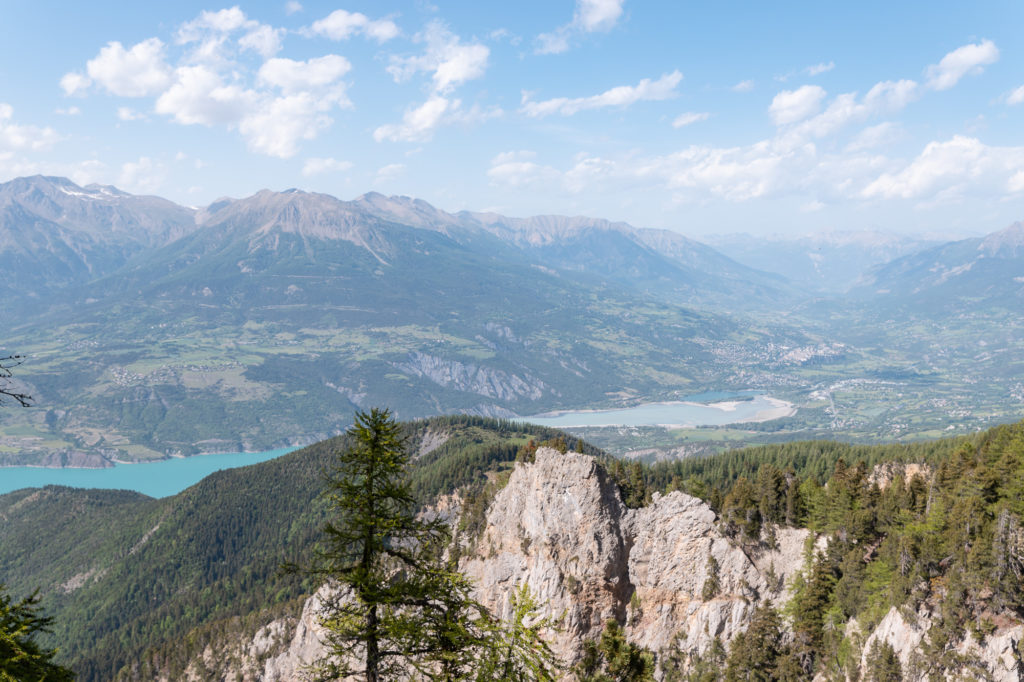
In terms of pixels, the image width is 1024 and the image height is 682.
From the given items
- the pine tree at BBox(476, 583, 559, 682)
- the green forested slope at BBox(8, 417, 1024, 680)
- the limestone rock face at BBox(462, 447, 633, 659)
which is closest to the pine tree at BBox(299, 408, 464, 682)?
the green forested slope at BBox(8, 417, 1024, 680)

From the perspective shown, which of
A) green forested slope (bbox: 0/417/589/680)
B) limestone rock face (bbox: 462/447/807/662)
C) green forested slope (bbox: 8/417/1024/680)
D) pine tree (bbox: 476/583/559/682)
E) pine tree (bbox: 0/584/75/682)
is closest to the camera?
pine tree (bbox: 476/583/559/682)

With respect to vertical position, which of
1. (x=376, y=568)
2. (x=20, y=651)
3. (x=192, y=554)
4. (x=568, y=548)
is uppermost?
(x=376, y=568)

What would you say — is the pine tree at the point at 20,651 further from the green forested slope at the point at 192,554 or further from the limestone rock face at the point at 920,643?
the green forested slope at the point at 192,554

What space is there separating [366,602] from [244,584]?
511 ft

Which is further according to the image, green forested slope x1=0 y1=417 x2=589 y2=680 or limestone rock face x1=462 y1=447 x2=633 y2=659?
green forested slope x1=0 y1=417 x2=589 y2=680

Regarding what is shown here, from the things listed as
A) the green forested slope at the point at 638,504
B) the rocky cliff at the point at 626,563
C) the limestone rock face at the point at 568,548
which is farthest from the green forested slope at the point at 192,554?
the rocky cliff at the point at 626,563

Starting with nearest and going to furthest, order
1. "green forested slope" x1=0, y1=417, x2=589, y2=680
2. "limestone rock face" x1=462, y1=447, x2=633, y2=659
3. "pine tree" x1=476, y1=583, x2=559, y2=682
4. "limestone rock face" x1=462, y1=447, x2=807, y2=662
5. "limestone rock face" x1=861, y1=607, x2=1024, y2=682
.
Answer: "pine tree" x1=476, y1=583, x2=559, y2=682, "limestone rock face" x1=861, y1=607, x2=1024, y2=682, "limestone rock face" x1=462, y1=447, x2=807, y2=662, "limestone rock face" x1=462, y1=447, x2=633, y2=659, "green forested slope" x1=0, y1=417, x2=589, y2=680

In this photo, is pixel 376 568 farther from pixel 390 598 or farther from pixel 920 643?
pixel 920 643

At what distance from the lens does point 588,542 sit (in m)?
63.3

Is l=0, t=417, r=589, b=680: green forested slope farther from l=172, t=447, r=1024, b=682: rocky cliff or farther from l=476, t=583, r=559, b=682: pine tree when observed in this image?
l=476, t=583, r=559, b=682: pine tree

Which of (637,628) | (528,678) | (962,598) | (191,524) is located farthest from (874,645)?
(191,524)

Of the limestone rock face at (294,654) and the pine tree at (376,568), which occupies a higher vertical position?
the pine tree at (376,568)

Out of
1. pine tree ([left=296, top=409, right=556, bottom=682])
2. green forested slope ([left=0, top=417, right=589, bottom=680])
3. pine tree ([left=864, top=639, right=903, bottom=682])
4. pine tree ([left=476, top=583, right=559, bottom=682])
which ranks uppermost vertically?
pine tree ([left=296, top=409, right=556, bottom=682])

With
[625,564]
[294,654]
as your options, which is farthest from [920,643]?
[294,654]
